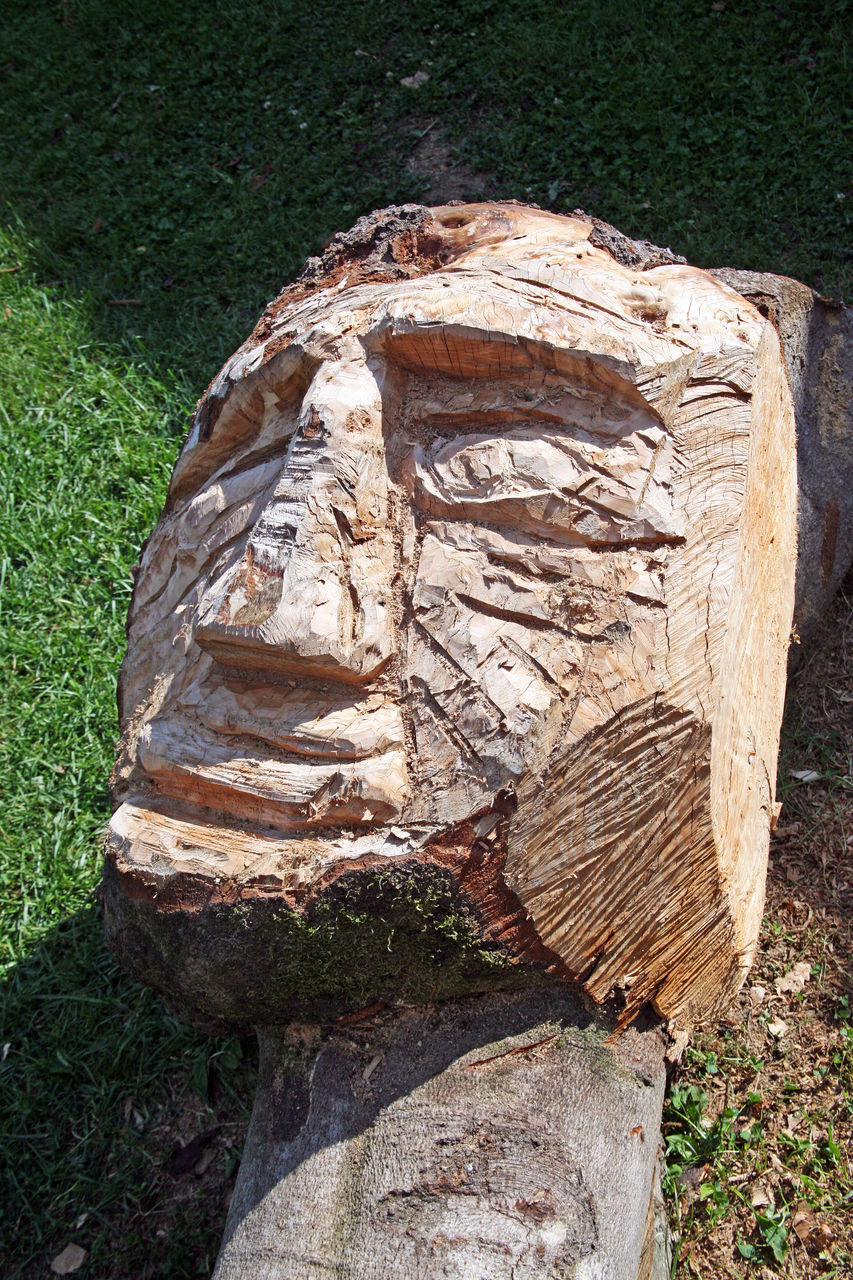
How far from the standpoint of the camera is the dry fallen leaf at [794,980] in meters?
2.38

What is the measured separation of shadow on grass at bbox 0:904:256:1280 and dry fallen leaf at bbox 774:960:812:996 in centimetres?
139

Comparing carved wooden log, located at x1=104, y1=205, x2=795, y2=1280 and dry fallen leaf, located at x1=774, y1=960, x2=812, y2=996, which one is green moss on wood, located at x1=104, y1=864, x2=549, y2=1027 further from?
dry fallen leaf, located at x1=774, y1=960, x2=812, y2=996

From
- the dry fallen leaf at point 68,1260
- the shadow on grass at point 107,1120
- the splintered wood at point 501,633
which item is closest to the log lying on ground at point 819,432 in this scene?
the splintered wood at point 501,633

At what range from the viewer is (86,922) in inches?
109

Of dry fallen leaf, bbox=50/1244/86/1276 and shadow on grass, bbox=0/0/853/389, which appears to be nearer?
dry fallen leaf, bbox=50/1244/86/1276

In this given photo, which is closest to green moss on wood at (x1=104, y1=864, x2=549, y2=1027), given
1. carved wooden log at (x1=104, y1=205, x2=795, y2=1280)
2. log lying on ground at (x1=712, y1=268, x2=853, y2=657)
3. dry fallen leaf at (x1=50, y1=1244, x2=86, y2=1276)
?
carved wooden log at (x1=104, y1=205, x2=795, y2=1280)

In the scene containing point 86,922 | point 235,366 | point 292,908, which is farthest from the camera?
point 86,922

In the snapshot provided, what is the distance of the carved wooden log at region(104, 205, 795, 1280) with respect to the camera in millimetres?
1588

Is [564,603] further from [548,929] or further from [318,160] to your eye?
[318,160]

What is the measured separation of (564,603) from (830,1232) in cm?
→ 153

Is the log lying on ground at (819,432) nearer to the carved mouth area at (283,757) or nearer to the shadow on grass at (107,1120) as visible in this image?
the carved mouth area at (283,757)

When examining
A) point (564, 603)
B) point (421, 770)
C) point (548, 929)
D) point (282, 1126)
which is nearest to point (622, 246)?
point (564, 603)

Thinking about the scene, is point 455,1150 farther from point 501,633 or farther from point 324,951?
point 501,633

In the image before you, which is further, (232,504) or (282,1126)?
(232,504)
